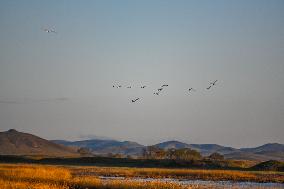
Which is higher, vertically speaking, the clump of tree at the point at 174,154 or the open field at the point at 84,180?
the clump of tree at the point at 174,154

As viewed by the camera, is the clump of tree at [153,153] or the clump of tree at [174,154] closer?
the clump of tree at [174,154]

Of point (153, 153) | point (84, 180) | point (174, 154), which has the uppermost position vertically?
point (153, 153)

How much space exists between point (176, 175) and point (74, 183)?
102ft

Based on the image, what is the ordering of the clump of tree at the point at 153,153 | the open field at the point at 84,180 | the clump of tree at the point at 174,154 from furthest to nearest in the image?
the clump of tree at the point at 153,153 → the clump of tree at the point at 174,154 → the open field at the point at 84,180

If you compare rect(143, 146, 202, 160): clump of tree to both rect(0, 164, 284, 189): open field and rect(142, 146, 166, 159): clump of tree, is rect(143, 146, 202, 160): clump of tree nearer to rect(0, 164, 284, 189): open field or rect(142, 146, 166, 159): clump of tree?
rect(142, 146, 166, 159): clump of tree

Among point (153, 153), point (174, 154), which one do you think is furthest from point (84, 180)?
point (153, 153)

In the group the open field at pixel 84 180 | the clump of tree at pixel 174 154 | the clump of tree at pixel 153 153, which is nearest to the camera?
the open field at pixel 84 180

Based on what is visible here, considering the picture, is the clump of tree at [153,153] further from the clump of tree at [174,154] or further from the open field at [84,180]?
the open field at [84,180]

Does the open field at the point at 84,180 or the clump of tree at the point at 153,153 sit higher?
the clump of tree at the point at 153,153

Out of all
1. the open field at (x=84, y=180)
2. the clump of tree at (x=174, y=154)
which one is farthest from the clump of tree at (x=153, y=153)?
the open field at (x=84, y=180)

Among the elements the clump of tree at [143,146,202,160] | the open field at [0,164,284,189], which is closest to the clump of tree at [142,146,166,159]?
the clump of tree at [143,146,202,160]

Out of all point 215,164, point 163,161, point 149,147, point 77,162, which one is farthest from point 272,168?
point 149,147

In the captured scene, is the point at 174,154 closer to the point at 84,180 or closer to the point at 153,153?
the point at 153,153

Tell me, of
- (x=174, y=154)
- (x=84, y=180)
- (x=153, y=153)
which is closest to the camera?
(x=84, y=180)
